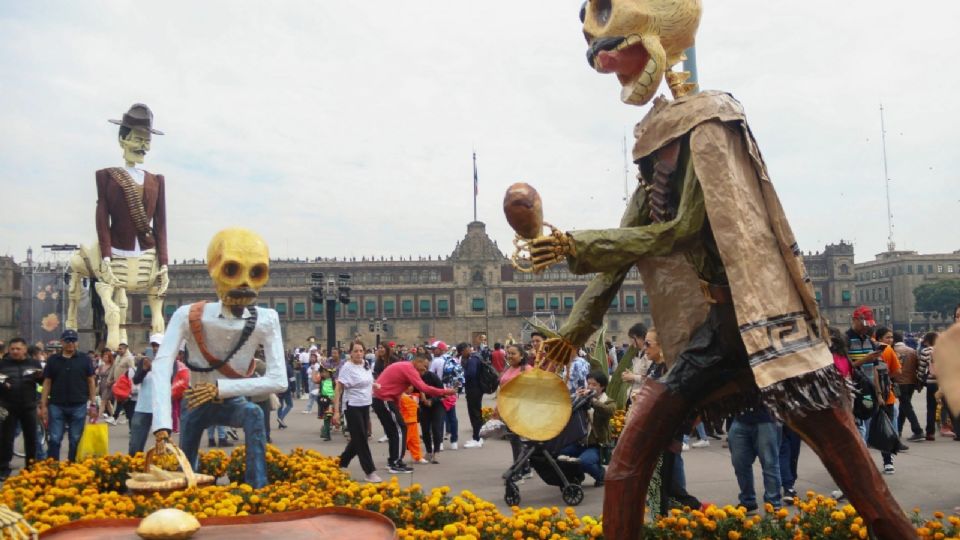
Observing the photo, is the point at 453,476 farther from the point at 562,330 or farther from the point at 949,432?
the point at 949,432

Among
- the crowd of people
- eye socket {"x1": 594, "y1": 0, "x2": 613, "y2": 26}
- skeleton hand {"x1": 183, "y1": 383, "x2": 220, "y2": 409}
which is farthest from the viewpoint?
the crowd of people

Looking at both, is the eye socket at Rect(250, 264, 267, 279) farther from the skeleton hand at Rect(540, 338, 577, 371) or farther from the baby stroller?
the skeleton hand at Rect(540, 338, 577, 371)

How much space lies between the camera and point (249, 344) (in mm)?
5965

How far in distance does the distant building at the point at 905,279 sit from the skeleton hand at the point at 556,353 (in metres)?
91.0

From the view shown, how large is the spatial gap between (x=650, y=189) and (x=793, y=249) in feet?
1.90

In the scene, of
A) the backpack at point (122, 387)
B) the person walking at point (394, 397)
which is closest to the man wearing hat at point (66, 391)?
the backpack at point (122, 387)

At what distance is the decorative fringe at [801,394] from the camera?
2.65 metres

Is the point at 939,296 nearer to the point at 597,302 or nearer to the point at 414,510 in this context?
the point at 414,510

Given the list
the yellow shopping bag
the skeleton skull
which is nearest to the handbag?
the skeleton skull

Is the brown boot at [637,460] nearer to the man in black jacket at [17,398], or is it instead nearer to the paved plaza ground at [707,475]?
the paved plaza ground at [707,475]

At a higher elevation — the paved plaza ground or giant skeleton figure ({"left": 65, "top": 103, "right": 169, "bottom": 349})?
giant skeleton figure ({"left": 65, "top": 103, "right": 169, "bottom": 349})

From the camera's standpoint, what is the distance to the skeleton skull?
9.87 ft

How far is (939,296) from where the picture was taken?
78.0 meters

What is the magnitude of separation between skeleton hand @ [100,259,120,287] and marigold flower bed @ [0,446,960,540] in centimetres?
568
